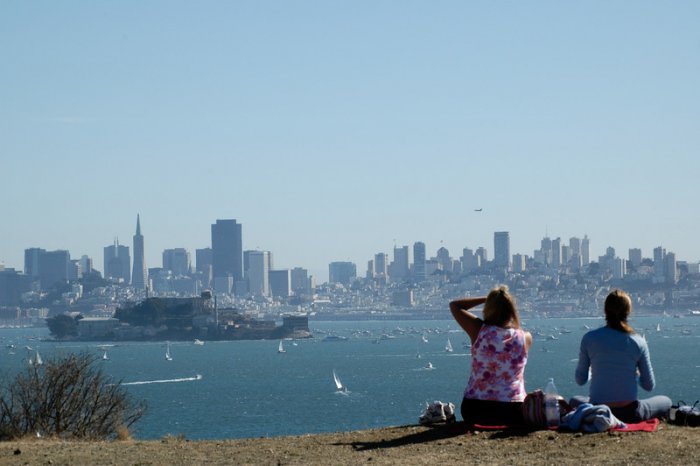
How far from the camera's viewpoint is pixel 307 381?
7000 centimetres

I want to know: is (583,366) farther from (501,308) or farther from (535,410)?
(501,308)

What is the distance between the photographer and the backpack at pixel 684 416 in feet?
28.8

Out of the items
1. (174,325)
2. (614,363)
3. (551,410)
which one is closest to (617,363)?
(614,363)

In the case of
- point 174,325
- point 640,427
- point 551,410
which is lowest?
point 174,325

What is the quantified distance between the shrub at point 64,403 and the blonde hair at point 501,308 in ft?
20.9

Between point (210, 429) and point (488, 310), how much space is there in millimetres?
33199

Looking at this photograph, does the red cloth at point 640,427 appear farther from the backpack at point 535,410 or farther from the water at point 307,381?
the water at point 307,381

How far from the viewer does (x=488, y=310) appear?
334 inches

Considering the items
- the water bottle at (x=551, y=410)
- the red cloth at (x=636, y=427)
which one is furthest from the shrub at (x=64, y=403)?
the water bottle at (x=551, y=410)

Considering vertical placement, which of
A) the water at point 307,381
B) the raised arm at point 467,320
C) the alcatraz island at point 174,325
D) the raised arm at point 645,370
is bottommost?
the water at point 307,381

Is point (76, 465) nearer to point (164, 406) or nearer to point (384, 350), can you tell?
point (164, 406)

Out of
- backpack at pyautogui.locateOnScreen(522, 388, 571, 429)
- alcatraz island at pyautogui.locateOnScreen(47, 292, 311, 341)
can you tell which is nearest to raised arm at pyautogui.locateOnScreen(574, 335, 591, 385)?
backpack at pyautogui.locateOnScreen(522, 388, 571, 429)

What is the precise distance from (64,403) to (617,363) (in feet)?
29.4

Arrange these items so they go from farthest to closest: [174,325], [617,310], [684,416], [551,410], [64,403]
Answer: [174,325] < [64,403] < [684,416] < [551,410] < [617,310]
